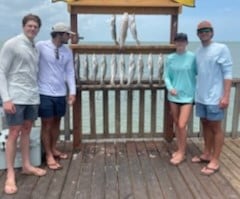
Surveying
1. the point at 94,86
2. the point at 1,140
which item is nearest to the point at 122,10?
the point at 94,86

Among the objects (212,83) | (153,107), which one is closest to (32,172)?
(153,107)

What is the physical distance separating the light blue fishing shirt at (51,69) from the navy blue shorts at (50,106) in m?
0.05

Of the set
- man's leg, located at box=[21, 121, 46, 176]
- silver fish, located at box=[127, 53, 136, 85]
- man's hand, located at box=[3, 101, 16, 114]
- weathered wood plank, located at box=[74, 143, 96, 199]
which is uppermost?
silver fish, located at box=[127, 53, 136, 85]

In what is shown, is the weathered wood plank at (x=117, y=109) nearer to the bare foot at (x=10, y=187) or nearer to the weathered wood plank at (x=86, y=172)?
the weathered wood plank at (x=86, y=172)

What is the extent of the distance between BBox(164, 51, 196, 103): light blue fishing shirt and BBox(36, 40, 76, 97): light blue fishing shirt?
3.81ft

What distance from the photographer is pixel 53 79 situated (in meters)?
3.83

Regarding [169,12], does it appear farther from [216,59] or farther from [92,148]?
[92,148]

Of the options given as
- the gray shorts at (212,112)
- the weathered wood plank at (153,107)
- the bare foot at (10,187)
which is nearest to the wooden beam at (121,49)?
the weathered wood plank at (153,107)

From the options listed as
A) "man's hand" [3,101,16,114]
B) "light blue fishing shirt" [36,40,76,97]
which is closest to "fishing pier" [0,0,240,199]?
"light blue fishing shirt" [36,40,76,97]

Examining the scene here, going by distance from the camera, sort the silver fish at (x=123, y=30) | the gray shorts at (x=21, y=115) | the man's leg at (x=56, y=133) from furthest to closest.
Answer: the silver fish at (x=123, y=30)
the man's leg at (x=56, y=133)
the gray shorts at (x=21, y=115)

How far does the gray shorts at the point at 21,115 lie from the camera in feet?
10.8

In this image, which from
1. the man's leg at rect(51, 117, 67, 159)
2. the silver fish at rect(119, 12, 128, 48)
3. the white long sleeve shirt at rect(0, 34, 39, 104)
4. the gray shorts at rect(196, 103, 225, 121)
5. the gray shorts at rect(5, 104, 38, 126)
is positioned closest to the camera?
the white long sleeve shirt at rect(0, 34, 39, 104)

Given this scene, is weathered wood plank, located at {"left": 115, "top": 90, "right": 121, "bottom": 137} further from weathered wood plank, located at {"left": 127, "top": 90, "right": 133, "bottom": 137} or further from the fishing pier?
weathered wood plank, located at {"left": 127, "top": 90, "right": 133, "bottom": 137}

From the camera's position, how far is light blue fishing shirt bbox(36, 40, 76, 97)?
3.77 metres
